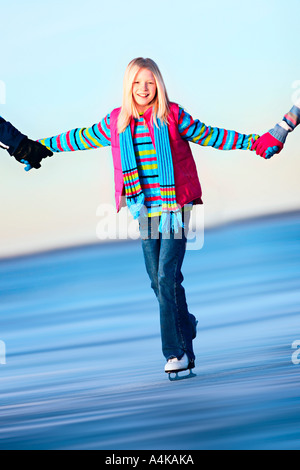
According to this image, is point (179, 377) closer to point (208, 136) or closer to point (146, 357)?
point (146, 357)

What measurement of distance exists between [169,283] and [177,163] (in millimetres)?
373

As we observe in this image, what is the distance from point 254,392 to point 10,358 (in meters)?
1.24

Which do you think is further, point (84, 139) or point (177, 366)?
point (84, 139)

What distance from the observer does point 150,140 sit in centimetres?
335

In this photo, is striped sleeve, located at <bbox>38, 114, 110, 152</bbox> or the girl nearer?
the girl

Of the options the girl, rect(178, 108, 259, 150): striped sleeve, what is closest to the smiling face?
the girl

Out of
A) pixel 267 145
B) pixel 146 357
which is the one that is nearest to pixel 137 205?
pixel 267 145

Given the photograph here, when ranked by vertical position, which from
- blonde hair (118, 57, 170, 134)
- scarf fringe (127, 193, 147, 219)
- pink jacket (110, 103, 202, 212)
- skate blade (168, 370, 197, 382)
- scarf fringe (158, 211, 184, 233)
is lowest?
skate blade (168, 370, 197, 382)

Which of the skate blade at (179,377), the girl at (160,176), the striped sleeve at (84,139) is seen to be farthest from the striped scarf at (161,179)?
the skate blade at (179,377)

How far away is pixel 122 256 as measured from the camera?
22.5 ft

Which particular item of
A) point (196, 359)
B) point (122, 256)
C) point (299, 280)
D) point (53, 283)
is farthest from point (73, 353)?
point (122, 256)

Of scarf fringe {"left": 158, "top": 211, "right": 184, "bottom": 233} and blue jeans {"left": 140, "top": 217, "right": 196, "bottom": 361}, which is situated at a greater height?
scarf fringe {"left": 158, "top": 211, "right": 184, "bottom": 233}

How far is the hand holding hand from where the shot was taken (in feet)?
11.3

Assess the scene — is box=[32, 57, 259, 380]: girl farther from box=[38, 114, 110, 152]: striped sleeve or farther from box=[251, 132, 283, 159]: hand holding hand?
box=[251, 132, 283, 159]: hand holding hand
